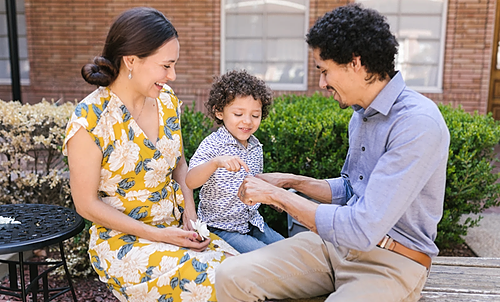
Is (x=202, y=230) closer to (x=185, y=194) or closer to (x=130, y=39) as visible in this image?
(x=185, y=194)

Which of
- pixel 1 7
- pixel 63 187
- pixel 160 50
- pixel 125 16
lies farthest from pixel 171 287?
pixel 1 7

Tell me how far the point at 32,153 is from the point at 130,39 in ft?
7.96

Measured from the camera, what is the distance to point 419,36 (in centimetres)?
959

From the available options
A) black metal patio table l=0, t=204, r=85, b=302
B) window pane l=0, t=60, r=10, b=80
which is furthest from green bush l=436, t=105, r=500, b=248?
window pane l=0, t=60, r=10, b=80

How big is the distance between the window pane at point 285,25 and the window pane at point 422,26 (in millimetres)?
2111

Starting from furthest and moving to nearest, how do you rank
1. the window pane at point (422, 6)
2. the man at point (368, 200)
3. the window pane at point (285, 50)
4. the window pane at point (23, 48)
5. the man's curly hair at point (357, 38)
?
1. the window pane at point (23, 48)
2. the window pane at point (285, 50)
3. the window pane at point (422, 6)
4. the man's curly hair at point (357, 38)
5. the man at point (368, 200)

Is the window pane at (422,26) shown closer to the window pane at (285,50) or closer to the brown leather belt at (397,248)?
the window pane at (285,50)

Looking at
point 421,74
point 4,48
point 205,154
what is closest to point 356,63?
point 205,154

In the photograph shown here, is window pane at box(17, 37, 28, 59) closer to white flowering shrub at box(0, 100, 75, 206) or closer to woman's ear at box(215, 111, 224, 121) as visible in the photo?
white flowering shrub at box(0, 100, 75, 206)

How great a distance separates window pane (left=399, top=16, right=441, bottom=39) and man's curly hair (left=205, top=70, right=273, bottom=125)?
7.75 m

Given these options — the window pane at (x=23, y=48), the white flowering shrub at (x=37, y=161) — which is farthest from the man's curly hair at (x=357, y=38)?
the window pane at (x=23, y=48)

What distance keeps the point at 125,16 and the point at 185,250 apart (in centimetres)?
119

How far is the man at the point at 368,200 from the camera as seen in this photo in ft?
5.84

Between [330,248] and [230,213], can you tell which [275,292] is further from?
[230,213]
